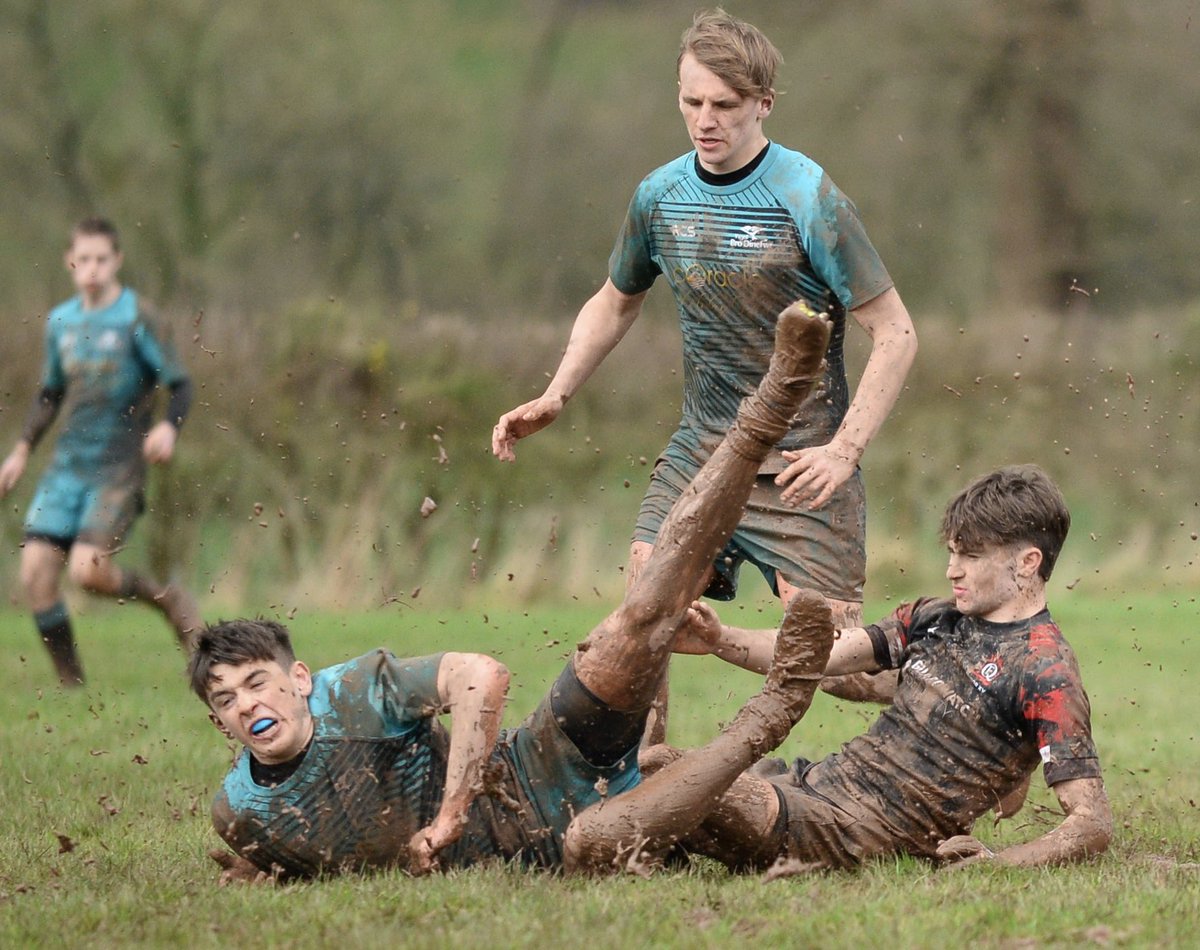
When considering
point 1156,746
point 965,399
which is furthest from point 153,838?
point 965,399

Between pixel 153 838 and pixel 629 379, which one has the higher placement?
pixel 629 379

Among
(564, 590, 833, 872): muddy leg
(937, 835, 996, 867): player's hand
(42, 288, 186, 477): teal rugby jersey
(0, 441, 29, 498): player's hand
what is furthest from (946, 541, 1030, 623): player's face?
(0, 441, 29, 498): player's hand

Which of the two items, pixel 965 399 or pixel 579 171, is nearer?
pixel 965 399

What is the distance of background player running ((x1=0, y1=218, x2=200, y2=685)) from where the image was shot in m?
9.23

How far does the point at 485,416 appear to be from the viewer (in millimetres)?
15125

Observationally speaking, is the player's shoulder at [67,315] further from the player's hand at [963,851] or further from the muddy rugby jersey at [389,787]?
the player's hand at [963,851]

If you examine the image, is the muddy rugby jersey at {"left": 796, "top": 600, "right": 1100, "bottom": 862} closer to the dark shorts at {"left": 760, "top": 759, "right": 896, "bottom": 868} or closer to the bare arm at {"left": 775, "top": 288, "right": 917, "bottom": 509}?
the dark shorts at {"left": 760, "top": 759, "right": 896, "bottom": 868}

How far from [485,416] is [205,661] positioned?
10.3 metres

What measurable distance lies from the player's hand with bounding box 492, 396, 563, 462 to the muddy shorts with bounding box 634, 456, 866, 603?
43cm

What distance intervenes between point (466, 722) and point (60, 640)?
201 inches

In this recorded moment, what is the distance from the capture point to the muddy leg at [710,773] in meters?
4.84

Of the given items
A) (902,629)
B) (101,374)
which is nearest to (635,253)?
(902,629)

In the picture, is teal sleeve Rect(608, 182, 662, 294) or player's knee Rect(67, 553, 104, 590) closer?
teal sleeve Rect(608, 182, 662, 294)

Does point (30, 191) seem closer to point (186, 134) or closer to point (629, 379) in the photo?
point (186, 134)
